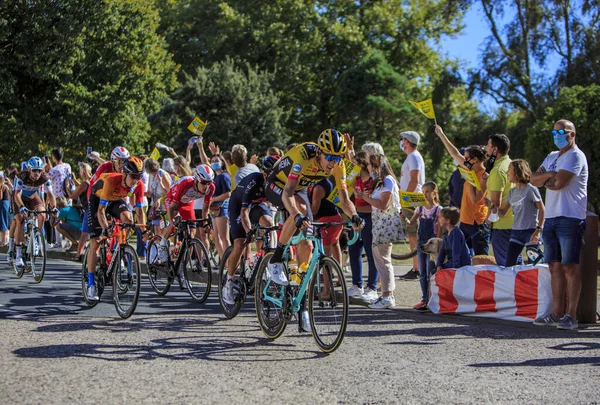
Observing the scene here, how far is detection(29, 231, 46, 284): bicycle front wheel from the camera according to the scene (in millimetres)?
14039

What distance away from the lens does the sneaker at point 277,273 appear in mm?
8320

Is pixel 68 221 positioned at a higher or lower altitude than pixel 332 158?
lower

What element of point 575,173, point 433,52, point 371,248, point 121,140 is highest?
point 433,52

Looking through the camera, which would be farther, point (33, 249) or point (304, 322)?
point (33, 249)

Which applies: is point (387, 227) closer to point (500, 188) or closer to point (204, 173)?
point (500, 188)

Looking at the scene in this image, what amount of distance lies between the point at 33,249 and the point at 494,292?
313 inches

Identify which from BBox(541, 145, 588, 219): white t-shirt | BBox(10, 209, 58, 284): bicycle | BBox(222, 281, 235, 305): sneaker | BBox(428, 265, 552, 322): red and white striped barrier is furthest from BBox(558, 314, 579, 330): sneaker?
BBox(10, 209, 58, 284): bicycle

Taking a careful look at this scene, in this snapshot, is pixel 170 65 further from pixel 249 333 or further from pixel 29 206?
pixel 249 333

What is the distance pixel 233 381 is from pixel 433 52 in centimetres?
4791

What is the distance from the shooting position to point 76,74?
34.6m

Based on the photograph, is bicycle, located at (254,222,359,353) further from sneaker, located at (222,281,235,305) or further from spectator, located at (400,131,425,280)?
spectator, located at (400,131,425,280)

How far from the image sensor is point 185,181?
1233 cm

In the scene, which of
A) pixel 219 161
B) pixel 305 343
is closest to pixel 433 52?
pixel 219 161

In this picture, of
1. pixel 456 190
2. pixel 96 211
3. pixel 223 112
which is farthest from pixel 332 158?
pixel 223 112
